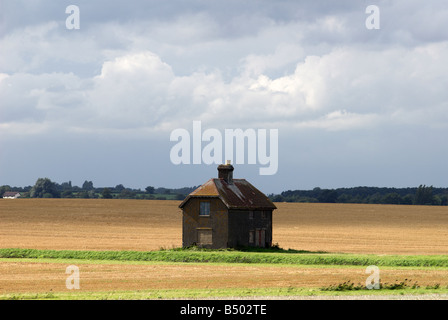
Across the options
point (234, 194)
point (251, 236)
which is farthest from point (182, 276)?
point (234, 194)

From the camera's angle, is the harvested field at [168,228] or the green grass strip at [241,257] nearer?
the green grass strip at [241,257]

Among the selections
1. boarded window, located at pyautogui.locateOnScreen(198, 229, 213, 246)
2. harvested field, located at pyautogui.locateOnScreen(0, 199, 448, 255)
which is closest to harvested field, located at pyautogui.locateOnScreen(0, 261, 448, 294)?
boarded window, located at pyautogui.locateOnScreen(198, 229, 213, 246)

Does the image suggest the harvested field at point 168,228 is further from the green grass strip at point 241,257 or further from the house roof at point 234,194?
the house roof at point 234,194

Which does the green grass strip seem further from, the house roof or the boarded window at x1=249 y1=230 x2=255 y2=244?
the house roof

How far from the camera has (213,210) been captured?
63656 mm

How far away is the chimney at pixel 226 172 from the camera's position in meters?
67.1

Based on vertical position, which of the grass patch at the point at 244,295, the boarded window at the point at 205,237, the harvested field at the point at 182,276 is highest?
the boarded window at the point at 205,237

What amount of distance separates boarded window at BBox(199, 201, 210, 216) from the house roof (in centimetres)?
67

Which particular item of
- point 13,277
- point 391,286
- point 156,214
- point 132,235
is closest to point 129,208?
point 156,214

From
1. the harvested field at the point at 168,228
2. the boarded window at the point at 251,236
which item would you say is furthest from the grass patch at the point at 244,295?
the harvested field at the point at 168,228

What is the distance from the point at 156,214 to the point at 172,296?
11109cm

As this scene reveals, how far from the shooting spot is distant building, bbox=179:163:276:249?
207 feet

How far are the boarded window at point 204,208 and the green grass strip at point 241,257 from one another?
392cm
